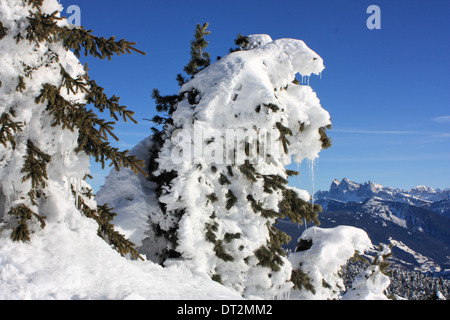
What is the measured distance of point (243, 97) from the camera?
8578 mm

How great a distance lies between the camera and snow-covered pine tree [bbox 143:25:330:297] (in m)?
8.48

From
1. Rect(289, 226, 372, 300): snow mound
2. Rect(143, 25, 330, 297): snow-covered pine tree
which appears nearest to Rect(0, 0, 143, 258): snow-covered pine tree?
Rect(143, 25, 330, 297): snow-covered pine tree

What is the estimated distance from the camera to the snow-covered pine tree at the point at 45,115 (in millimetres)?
4551

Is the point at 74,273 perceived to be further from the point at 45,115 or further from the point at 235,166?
the point at 235,166

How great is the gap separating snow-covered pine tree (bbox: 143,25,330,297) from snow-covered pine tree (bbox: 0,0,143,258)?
10.5 feet

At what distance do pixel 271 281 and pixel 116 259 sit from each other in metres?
5.81

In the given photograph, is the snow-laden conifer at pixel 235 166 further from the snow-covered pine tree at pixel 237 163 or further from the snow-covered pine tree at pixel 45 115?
the snow-covered pine tree at pixel 45 115

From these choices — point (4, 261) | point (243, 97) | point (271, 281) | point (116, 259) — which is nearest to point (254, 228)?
point (271, 281)

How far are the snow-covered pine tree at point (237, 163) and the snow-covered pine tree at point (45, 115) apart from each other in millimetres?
3197

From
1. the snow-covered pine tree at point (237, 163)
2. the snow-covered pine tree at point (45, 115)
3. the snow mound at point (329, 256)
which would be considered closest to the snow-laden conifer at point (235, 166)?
the snow-covered pine tree at point (237, 163)

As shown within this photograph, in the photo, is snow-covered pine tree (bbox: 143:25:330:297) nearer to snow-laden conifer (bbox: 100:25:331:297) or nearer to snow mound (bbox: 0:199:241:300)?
snow-laden conifer (bbox: 100:25:331:297)
